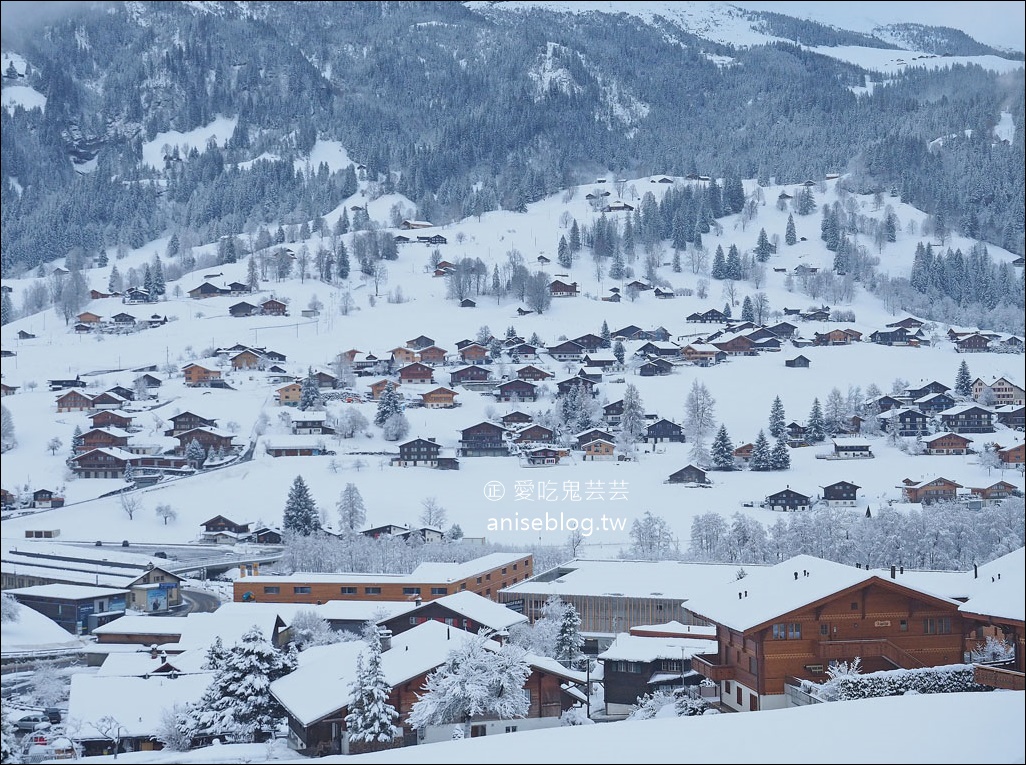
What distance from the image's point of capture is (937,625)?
5.24 metres

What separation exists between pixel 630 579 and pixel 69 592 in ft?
18.6

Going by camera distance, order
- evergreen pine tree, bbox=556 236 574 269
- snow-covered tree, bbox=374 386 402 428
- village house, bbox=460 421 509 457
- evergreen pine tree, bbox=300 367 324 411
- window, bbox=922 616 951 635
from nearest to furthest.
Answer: window, bbox=922 616 951 635 < village house, bbox=460 421 509 457 < snow-covered tree, bbox=374 386 402 428 < evergreen pine tree, bbox=300 367 324 411 < evergreen pine tree, bbox=556 236 574 269

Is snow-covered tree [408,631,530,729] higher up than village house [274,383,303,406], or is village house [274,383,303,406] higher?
village house [274,383,303,406]

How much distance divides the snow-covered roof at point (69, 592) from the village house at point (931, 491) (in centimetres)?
990

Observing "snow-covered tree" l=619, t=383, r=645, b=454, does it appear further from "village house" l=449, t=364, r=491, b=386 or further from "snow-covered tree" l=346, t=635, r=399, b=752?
"snow-covered tree" l=346, t=635, r=399, b=752

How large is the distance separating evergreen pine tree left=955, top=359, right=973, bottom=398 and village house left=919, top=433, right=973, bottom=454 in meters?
3.15

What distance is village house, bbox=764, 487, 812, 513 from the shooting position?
48.5 feet

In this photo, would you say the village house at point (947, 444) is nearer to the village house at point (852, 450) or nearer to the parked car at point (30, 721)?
the village house at point (852, 450)

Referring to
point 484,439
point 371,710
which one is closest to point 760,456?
point 484,439

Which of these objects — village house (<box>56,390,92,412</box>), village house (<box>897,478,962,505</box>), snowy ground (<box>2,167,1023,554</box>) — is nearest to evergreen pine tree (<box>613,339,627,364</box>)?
snowy ground (<box>2,167,1023,554</box>)

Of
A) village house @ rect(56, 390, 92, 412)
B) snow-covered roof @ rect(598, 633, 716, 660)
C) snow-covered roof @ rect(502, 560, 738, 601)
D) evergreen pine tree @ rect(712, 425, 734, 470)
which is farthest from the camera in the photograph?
village house @ rect(56, 390, 92, 412)

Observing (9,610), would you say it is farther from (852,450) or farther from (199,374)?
(852,450)

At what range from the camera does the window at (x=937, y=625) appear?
5.21 m

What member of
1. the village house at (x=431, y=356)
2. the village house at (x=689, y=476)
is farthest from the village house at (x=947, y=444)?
the village house at (x=431, y=356)
